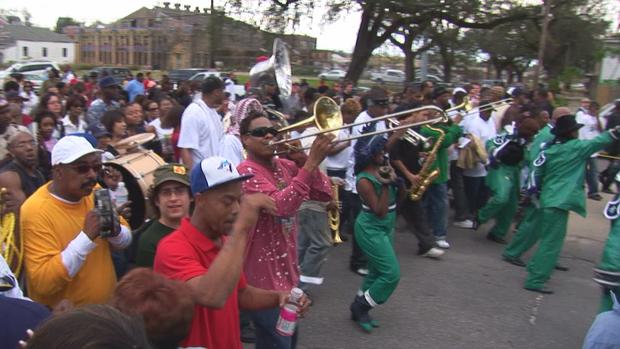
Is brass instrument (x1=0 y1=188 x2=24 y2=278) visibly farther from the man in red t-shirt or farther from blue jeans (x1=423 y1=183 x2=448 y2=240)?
blue jeans (x1=423 y1=183 x2=448 y2=240)

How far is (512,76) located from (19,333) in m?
54.7

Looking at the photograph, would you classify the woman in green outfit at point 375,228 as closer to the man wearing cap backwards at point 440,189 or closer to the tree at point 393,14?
the man wearing cap backwards at point 440,189

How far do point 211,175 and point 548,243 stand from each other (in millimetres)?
4105

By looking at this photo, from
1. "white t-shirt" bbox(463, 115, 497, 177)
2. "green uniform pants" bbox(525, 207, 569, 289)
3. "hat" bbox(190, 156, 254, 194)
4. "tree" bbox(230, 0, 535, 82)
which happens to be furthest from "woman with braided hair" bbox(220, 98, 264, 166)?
"tree" bbox(230, 0, 535, 82)

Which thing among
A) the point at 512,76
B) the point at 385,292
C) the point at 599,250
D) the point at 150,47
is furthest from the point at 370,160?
the point at 150,47

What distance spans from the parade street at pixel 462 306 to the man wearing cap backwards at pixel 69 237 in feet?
6.78

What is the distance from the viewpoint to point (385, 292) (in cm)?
450

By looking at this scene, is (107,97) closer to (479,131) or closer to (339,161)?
(339,161)

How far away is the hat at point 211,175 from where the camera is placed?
92.6 inches

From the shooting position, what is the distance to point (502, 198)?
23.1ft

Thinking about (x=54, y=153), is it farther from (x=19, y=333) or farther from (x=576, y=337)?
(x=576, y=337)

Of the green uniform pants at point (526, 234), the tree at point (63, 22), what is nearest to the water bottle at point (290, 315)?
the green uniform pants at point (526, 234)

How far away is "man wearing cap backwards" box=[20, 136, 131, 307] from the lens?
8.64ft

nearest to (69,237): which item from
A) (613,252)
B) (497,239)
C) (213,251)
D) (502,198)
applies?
(213,251)
